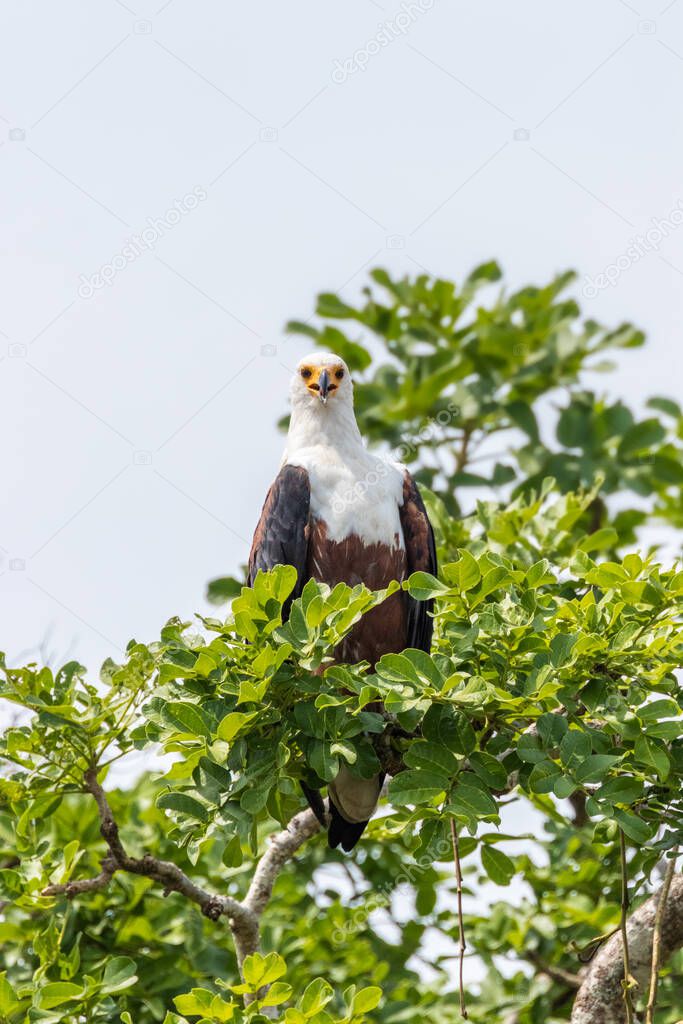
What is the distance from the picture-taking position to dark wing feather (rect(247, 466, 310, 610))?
4.39 metres

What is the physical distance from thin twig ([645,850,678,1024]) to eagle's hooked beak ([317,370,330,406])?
2.25 metres

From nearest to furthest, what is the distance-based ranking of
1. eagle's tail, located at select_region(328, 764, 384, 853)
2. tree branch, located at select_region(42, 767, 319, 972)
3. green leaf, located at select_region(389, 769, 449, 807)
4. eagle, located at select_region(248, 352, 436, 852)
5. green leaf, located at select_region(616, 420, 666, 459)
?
green leaf, located at select_region(389, 769, 449, 807) → tree branch, located at select_region(42, 767, 319, 972) → eagle's tail, located at select_region(328, 764, 384, 853) → eagle, located at select_region(248, 352, 436, 852) → green leaf, located at select_region(616, 420, 666, 459)

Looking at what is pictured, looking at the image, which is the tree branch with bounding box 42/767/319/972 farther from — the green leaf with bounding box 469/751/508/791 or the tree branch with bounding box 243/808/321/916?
the green leaf with bounding box 469/751/508/791

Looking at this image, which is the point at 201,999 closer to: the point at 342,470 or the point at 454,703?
the point at 454,703

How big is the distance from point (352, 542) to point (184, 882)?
1.35 meters

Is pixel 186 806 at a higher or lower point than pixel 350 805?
lower

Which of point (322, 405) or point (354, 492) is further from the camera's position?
point (322, 405)

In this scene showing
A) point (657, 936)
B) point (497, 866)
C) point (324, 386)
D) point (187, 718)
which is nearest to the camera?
point (187, 718)

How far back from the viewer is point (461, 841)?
3.79m

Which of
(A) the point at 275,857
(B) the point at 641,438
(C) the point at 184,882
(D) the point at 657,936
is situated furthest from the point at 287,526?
(B) the point at 641,438


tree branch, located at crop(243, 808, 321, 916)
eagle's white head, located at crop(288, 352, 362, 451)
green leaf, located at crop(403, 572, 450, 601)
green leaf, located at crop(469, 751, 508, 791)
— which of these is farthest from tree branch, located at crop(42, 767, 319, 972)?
eagle's white head, located at crop(288, 352, 362, 451)

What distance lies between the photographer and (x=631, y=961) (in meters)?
3.60

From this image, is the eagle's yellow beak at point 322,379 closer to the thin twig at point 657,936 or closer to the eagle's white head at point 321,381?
the eagle's white head at point 321,381

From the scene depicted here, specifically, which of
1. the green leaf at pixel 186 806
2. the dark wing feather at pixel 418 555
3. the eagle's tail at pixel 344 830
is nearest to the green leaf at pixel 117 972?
the green leaf at pixel 186 806
